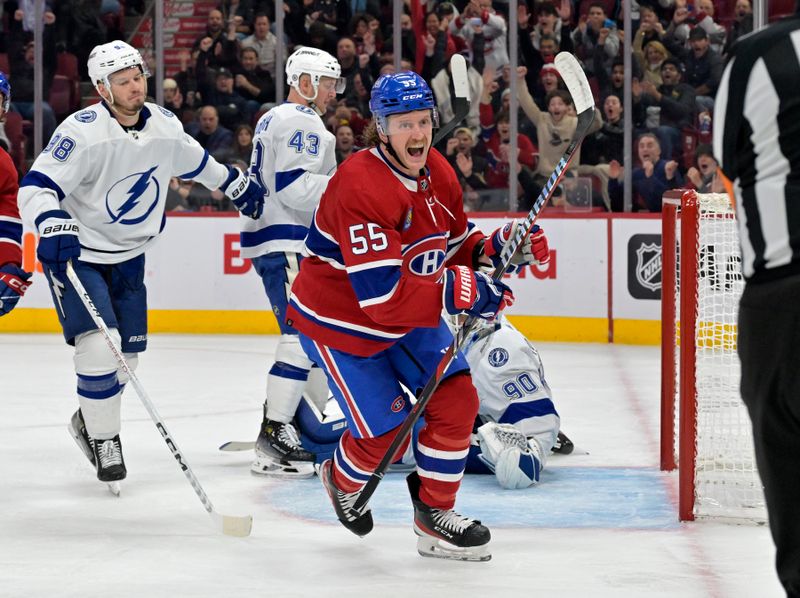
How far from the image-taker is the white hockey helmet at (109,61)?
3.66 meters

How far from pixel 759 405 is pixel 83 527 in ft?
6.64

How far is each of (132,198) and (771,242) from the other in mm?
2397

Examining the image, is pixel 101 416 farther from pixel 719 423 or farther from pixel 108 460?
pixel 719 423

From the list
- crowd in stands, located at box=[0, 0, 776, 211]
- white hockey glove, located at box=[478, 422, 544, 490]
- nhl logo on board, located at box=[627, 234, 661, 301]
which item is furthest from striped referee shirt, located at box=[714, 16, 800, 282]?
crowd in stands, located at box=[0, 0, 776, 211]

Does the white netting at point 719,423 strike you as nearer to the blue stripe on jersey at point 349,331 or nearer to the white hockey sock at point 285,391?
the blue stripe on jersey at point 349,331

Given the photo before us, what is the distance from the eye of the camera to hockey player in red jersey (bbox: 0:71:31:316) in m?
3.72

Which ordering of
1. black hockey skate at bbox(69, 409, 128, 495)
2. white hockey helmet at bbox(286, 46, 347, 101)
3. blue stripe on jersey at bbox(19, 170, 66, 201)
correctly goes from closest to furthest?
blue stripe on jersey at bbox(19, 170, 66, 201)
black hockey skate at bbox(69, 409, 128, 495)
white hockey helmet at bbox(286, 46, 347, 101)

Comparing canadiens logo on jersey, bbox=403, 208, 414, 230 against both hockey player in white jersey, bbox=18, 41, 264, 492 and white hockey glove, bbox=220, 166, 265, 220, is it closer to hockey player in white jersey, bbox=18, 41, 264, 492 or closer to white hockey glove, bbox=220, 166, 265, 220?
hockey player in white jersey, bbox=18, 41, 264, 492

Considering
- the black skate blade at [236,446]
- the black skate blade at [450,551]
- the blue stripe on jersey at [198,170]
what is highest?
the blue stripe on jersey at [198,170]

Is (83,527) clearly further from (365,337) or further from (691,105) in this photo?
(691,105)

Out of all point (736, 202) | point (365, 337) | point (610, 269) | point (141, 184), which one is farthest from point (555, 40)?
point (736, 202)

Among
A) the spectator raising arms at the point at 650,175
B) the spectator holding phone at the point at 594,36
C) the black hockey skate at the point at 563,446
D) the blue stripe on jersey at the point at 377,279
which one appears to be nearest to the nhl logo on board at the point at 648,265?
the spectator raising arms at the point at 650,175

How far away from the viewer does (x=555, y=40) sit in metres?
7.59

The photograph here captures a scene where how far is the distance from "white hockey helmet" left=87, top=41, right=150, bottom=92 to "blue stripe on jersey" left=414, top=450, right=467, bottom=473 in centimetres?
145
